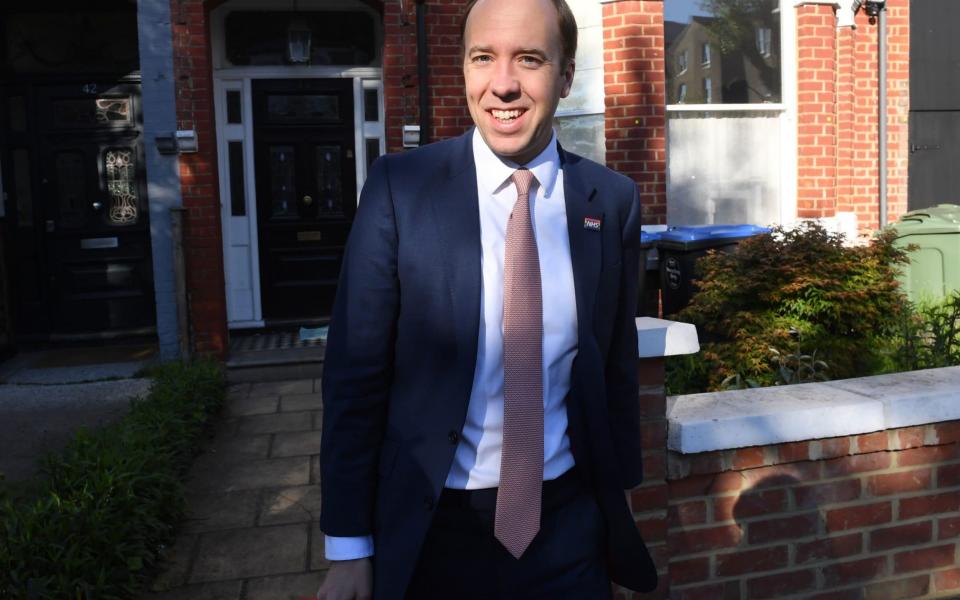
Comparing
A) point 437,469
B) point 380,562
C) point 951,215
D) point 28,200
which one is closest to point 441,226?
point 437,469

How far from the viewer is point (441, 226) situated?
1916mm

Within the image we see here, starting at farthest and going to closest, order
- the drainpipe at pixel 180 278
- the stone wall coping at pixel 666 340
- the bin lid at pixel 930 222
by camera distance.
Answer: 1. the drainpipe at pixel 180 278
2. the bin lid at pixel 930 222
3. the stone wall coping at pixel 666 340

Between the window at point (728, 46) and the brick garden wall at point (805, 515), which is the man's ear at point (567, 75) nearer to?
the brick garden wall at point (805, 515)

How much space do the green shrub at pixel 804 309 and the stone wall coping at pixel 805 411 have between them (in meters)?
1.02

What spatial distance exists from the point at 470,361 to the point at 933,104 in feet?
30.2

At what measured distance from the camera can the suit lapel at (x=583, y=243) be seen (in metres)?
2.00

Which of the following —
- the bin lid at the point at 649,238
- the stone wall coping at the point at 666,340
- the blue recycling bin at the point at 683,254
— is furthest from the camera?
the bin lid at the point at 649,238

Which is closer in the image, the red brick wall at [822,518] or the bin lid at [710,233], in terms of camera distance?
the red brick wall at [822,518]

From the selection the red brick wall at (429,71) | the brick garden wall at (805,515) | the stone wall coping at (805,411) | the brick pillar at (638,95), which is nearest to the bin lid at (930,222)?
the brick pillar at (638,95)

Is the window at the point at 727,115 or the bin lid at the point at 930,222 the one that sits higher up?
the window at the point at 727,115

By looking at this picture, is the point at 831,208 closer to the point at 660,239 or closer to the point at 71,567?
the point at 660,239

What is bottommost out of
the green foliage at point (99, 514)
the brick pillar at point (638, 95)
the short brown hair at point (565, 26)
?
the green foliage at point (99, 514)

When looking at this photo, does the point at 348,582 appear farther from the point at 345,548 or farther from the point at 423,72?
the point at 423,72

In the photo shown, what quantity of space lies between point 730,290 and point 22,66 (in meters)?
7.03
